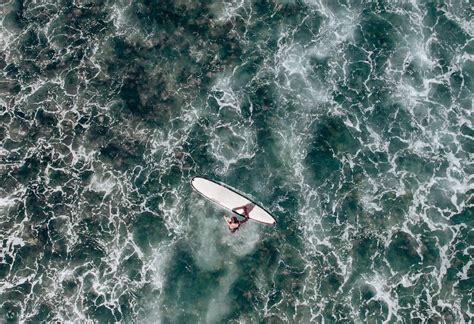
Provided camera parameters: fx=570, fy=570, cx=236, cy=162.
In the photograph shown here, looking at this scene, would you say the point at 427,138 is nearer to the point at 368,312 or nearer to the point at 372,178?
the point at 372,178

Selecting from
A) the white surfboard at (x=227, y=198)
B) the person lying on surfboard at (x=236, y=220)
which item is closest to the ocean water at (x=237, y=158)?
the person lying on surfboard at (x=236, y=220)

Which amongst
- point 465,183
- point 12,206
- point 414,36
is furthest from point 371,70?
point 12,206

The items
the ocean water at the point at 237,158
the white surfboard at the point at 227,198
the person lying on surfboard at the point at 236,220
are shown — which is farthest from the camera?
the ocean water at the point at 237,158

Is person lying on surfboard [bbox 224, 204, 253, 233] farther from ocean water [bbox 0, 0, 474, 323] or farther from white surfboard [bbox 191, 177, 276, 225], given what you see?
ocean water [bbox 0, 0, 474, 323]

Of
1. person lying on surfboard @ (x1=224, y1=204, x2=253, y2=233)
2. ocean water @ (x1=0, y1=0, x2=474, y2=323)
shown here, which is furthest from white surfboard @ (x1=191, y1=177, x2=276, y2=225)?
ocean water @ (x1=0, y1=0, x2=474, y2=323)

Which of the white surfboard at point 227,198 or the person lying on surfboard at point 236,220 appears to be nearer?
the person lying on surfboard at point 236,220

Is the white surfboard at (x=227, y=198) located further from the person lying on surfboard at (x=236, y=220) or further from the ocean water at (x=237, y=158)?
the ocean water at (x=237, y=158)

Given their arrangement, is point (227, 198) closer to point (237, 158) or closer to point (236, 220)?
point (236, 220)
